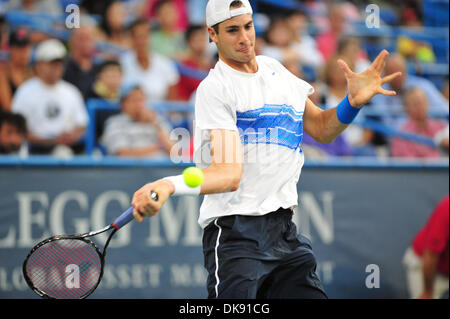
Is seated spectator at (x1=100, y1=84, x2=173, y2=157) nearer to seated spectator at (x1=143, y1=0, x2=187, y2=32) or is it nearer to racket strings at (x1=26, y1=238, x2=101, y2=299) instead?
seated spectator at (x1=143, y1=0, x2=187, y2=32)

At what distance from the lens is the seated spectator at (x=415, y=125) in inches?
295

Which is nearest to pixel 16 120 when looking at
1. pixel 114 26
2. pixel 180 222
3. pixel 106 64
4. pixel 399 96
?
pixel 106 64

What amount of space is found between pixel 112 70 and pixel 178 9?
2281 mm

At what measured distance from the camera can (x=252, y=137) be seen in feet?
12.1

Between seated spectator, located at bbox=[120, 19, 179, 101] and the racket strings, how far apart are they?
433 centimetres

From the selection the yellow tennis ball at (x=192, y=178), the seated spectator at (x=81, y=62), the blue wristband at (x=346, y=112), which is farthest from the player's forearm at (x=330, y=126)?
the seated spectator at (x=81, y=62)

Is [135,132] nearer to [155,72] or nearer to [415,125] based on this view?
[155,72]

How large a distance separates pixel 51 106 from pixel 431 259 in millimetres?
4092

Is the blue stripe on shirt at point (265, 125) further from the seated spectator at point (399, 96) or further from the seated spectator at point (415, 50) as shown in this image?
the seated spectator at point (415, 50)

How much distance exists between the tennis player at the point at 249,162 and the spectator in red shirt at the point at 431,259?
266 cm

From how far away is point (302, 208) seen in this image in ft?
21.3
